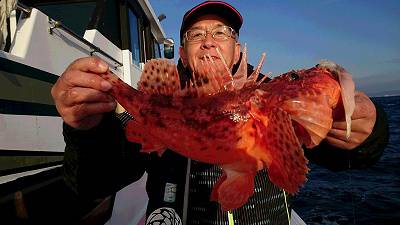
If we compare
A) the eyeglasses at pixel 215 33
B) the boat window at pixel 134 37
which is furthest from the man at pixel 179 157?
the boat window at pixel 134 37

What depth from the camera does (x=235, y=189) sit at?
214cm

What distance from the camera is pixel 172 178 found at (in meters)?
3.33

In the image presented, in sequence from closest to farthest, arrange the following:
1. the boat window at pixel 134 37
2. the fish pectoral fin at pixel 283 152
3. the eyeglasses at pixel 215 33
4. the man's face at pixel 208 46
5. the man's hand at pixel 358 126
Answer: the fish pectoral fin at pixel 283 152
the man's hand at pixel 358 126
the man's face at pixel 208 46
the eyeglasses at pixel 215 33
the boat window at pixel 134 37

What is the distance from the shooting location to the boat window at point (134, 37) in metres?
8.05

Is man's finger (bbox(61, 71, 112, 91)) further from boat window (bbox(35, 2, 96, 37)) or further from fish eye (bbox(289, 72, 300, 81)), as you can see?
boat window (bbox(35, 2, 96, 37))

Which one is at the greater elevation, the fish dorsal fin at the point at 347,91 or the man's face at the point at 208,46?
the man's face at the point at 208,46

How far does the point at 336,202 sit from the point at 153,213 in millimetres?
8235

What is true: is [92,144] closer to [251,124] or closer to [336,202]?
[251,124]

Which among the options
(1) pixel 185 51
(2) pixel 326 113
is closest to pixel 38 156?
(1) pixel 185 51

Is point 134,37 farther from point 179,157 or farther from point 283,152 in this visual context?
point 283,152

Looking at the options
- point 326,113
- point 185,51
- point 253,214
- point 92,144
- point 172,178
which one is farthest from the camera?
point 185,51

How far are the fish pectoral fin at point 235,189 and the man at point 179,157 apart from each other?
70cm

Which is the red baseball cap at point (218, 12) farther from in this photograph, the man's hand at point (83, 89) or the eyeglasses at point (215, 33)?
the man's hand at point (83, 89)

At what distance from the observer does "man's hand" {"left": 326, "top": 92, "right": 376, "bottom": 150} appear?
2359mm
